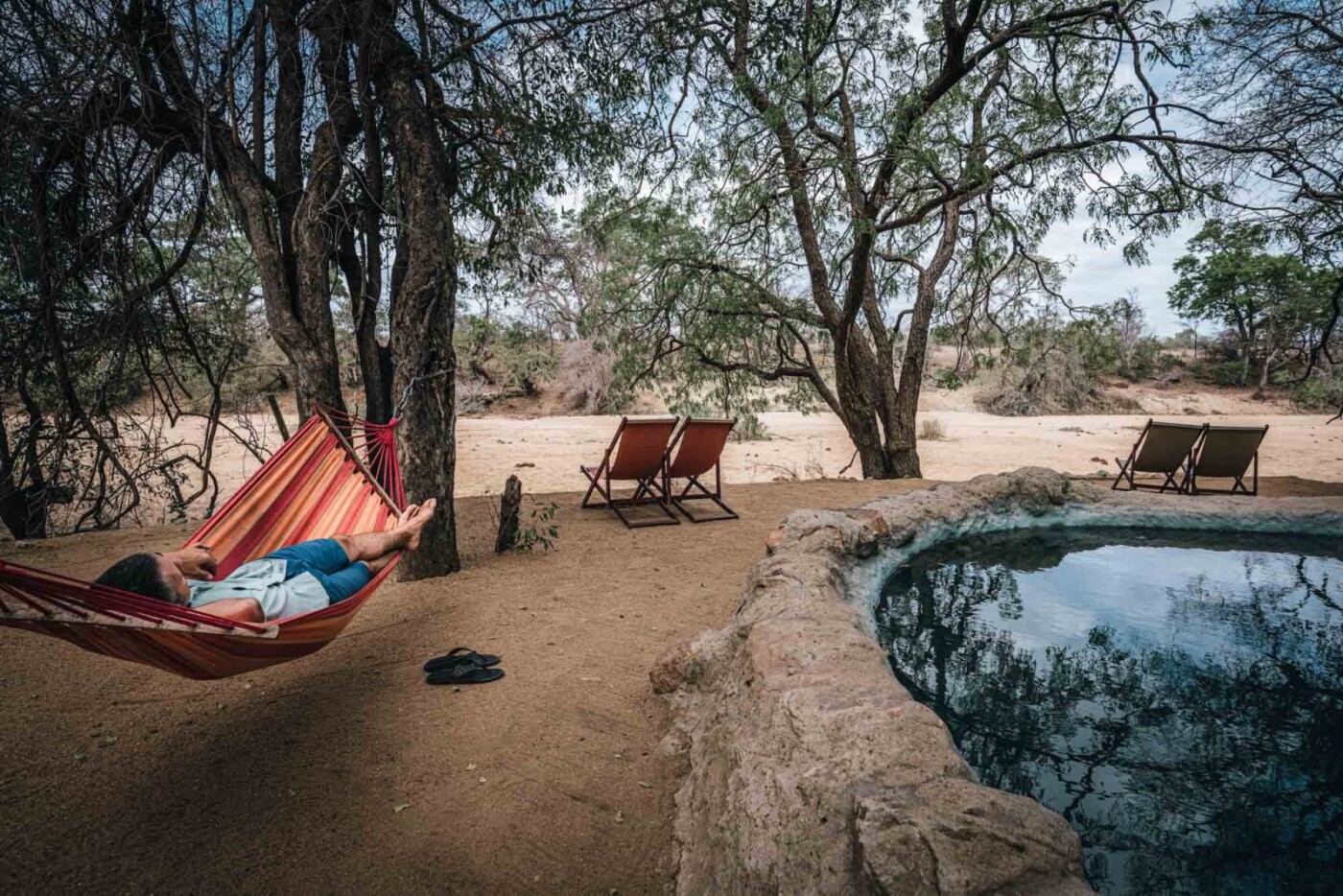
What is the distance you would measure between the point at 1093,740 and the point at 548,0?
4.96 m

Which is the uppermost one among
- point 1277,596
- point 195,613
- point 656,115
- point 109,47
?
point 656,115

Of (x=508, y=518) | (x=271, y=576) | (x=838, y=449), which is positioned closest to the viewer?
(x=271, y=576)

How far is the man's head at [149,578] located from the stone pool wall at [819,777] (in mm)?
1528

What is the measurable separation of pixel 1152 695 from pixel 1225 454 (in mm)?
5465

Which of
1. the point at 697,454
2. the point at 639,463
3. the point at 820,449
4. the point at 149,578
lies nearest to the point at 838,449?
the point at 820,449

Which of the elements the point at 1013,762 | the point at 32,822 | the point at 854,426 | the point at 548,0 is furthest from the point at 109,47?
the point at 854,426

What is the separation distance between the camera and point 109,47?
307 centimetres

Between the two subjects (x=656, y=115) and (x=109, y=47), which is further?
(x=656, y=115)

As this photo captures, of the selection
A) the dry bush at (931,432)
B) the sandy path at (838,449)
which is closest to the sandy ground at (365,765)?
the sandy path at (838,449)

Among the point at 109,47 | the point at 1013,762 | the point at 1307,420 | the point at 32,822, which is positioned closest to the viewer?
the point at 32,822

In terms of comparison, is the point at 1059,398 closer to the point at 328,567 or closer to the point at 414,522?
the point at 414,522

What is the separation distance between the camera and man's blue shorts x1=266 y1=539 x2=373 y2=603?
2.16 meters

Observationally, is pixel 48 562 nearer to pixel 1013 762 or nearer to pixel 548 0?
pixel 548 0

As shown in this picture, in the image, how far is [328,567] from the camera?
2328 mm
